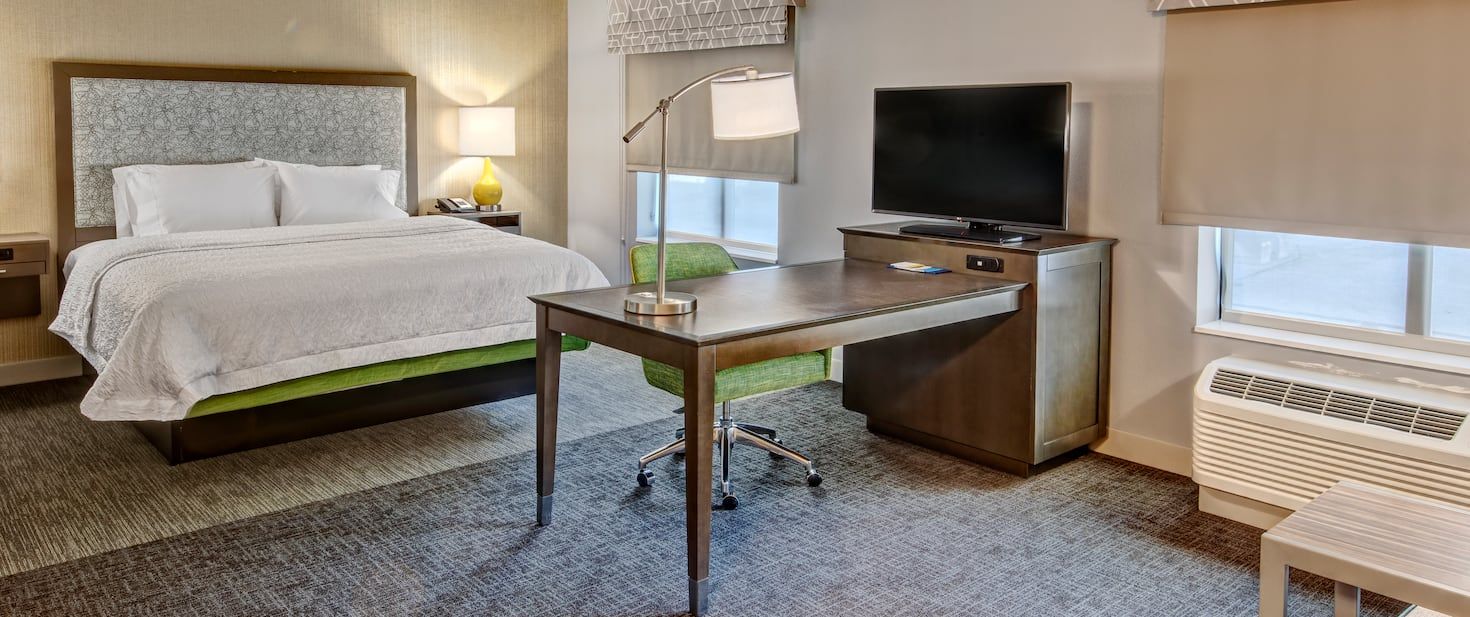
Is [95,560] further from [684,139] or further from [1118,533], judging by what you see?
[684,139]

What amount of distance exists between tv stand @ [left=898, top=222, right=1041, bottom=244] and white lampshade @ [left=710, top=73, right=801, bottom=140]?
1229mm

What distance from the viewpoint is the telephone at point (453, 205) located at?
6.21 metres

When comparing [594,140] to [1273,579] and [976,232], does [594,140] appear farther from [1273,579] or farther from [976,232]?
[1273,579]

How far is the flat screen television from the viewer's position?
12.1 ft

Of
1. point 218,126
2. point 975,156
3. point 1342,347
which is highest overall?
point 218,126

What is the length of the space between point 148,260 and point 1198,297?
12.9 ft

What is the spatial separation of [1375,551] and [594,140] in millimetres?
5309

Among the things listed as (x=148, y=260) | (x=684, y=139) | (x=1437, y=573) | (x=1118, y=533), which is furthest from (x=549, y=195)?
(x=1437, y=573)

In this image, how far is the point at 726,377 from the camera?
11.0ft

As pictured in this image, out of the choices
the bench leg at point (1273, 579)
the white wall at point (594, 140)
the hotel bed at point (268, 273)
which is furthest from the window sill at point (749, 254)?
the bench leg at point (1273, 579)

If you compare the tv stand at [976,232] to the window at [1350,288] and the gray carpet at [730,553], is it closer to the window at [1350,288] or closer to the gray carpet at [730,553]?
the window at [1350,288]

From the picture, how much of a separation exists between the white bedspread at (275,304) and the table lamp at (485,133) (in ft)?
4.97

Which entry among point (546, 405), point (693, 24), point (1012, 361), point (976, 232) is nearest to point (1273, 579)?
point (1012, 361)

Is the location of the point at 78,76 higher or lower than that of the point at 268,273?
higher
